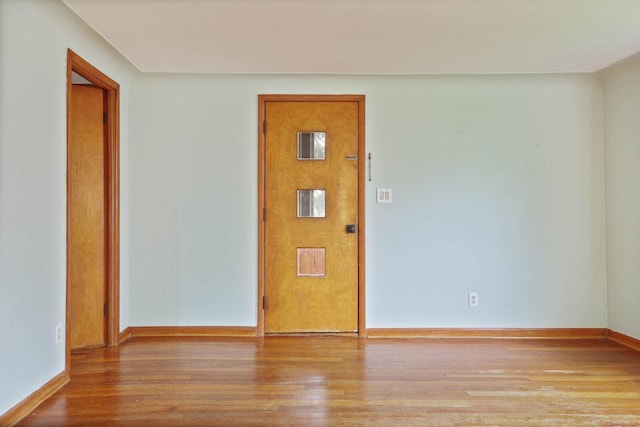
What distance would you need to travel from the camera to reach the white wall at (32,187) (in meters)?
2.03

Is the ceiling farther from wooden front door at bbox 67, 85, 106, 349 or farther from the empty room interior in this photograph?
wooden front door at bbox 67, 85, 106, 349

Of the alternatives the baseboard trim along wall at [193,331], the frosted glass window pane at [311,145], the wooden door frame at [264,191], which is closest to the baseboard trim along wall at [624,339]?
the wooden door frame at [264,191]

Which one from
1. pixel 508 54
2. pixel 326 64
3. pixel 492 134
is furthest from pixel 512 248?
pixel 326 64

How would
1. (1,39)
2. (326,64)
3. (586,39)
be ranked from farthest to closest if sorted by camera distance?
(326,64)
(586,39)
(1,39)

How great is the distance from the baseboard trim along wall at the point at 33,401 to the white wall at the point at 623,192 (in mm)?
4046

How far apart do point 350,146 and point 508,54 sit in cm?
134

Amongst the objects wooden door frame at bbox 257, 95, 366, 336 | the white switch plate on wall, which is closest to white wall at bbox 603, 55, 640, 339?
the white switch plate on wall

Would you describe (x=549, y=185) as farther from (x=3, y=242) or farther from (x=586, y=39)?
(x=3, y=242)

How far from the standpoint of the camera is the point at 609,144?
11.1 feet

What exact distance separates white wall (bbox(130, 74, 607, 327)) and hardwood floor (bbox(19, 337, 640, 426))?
31 centimetres

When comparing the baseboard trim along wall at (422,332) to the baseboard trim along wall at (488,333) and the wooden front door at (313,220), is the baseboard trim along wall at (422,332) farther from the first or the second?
the wooden front door at (313,220)

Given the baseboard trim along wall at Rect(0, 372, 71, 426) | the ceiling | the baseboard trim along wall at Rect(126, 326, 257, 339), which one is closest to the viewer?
the baseboard trim along wall at Rect(0, 372, 71, 426)

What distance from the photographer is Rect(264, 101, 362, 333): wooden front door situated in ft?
11.3

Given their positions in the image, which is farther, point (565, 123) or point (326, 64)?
point (565, 123)
